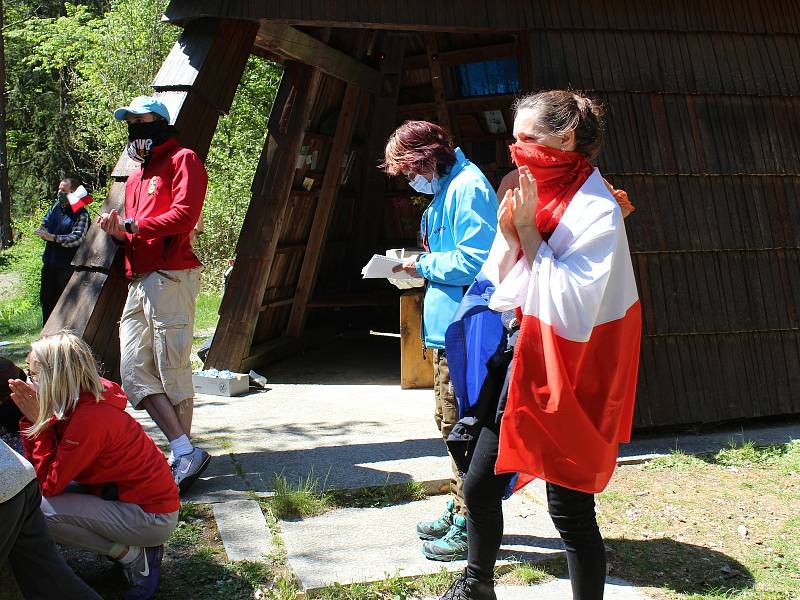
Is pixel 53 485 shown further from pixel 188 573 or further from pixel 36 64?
pixel 36 64

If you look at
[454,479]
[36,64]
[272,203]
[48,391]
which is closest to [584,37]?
[272,203]

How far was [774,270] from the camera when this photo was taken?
244 inches

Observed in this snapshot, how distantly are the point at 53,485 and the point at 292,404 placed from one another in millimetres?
3738

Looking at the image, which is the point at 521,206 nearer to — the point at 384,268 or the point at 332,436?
the point at 384,268

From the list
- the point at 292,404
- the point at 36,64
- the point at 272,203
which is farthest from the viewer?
the point at 36,64

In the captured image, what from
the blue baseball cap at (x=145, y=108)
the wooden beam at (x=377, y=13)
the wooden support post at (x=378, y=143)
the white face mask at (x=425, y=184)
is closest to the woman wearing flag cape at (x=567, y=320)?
the white face mask at (x=425, y=184)

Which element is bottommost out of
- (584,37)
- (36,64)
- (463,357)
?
(463,357)

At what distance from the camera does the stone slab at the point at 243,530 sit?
12.6 feet

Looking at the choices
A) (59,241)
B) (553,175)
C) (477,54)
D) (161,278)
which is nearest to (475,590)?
(553,175)

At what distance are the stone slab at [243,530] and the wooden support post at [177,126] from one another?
4.22ft

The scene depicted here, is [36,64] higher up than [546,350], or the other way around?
[36,64]

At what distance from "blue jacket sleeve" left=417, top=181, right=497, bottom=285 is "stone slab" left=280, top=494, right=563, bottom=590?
1.25 meters

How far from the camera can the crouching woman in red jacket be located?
10.9 ft

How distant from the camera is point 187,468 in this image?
14.8 feet
